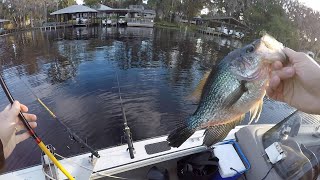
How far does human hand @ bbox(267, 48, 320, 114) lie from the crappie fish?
84mm

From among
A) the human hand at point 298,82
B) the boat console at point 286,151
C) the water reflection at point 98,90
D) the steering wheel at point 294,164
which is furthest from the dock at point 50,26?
the human hand at point 298,82

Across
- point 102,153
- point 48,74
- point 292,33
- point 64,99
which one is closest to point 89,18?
point 292,33

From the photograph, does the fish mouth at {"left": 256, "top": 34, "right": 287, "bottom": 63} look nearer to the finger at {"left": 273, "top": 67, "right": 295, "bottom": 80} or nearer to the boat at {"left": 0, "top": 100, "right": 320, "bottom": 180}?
the finger at {"left": 273, "top": 67, "right": 295, "bottom": 80}

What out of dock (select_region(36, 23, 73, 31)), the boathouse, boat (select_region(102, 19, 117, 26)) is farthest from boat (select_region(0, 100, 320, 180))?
boat (select_region(102, 19, 117, 26))

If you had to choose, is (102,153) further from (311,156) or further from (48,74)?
(48,74)

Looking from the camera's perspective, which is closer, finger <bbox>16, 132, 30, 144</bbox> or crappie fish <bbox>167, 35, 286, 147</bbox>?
crappie fish <bbox>167, 35, 286, 147</bbox>

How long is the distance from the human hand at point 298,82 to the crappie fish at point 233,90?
84 mm

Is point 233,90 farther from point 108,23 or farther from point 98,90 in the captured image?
point 108,23

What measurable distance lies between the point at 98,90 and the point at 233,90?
12077 mm

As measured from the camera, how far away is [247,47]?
1659 mm

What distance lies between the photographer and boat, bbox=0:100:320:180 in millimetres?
3413

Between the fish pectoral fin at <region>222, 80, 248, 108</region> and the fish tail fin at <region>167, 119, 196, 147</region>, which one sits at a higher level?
the fish pectoral fin at <region>222, 80, 248, 108</region>

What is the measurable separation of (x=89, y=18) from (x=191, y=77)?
154 feet

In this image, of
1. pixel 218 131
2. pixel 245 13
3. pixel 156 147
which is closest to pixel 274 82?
pixel 218 131
